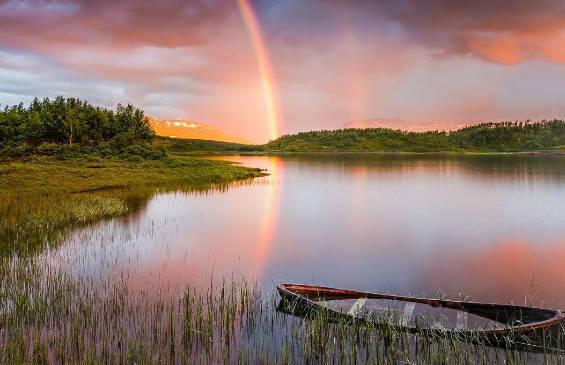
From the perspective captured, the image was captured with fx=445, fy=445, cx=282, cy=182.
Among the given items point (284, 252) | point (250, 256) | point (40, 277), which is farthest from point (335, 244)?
point (40, 277)

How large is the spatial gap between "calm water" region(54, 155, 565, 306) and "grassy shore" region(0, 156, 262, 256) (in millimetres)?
2189

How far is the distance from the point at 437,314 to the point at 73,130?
100 metres

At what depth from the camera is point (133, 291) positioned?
58.6ft

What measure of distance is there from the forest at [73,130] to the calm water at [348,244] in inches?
1644

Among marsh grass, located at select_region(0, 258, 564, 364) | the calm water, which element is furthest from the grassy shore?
marsh grass, located at select_region(0, 258, 564, 364)

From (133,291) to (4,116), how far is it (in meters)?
100

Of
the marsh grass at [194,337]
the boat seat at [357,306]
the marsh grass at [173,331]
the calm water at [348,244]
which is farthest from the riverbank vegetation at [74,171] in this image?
the boat seat at [357,306]

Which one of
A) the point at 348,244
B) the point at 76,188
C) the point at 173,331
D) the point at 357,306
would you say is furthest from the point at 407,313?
the point at 76,188

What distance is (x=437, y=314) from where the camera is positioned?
1454 centimetres

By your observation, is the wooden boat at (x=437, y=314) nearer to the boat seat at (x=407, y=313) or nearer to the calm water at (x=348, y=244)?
the boat seat at (x=407, y=313)

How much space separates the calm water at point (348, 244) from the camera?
21.5 metres

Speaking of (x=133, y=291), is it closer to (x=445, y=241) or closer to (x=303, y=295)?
(x=303, y=295)

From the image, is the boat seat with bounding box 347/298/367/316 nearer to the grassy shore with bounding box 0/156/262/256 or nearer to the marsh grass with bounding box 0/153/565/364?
the marsh grass with bounding box 0/153/565/364

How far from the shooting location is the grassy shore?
27113mm
